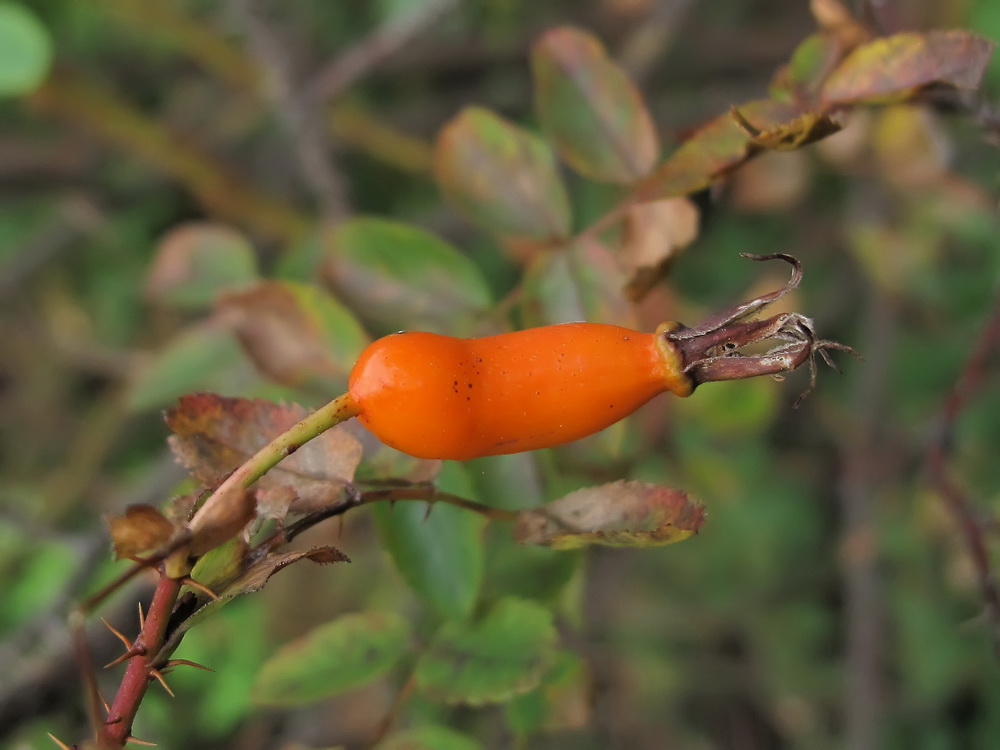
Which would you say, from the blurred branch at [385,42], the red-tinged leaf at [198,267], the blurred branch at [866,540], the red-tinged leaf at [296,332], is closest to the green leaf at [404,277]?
the red-tinged leaf at [296,332]

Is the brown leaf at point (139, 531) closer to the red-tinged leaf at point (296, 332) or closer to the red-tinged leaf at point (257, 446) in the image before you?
the red-tinged leaf at point (257, 446)

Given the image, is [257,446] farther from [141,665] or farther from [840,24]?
[840,24]

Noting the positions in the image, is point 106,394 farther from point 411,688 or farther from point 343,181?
point 411,688

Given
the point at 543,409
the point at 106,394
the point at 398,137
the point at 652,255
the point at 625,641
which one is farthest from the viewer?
the point at 106,394

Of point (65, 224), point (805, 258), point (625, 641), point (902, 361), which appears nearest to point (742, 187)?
point (805, 258)

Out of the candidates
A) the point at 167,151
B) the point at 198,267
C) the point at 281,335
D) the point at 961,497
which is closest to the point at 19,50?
the point at 198,267

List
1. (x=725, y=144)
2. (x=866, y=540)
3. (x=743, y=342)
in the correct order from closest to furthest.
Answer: (x=743, y=342) → (x=725, y=144) → (x=866, y=540)

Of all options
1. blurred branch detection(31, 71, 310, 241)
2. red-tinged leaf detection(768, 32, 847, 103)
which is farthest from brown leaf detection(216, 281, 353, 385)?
blurred branch detection(31, 71, 310, 241)
